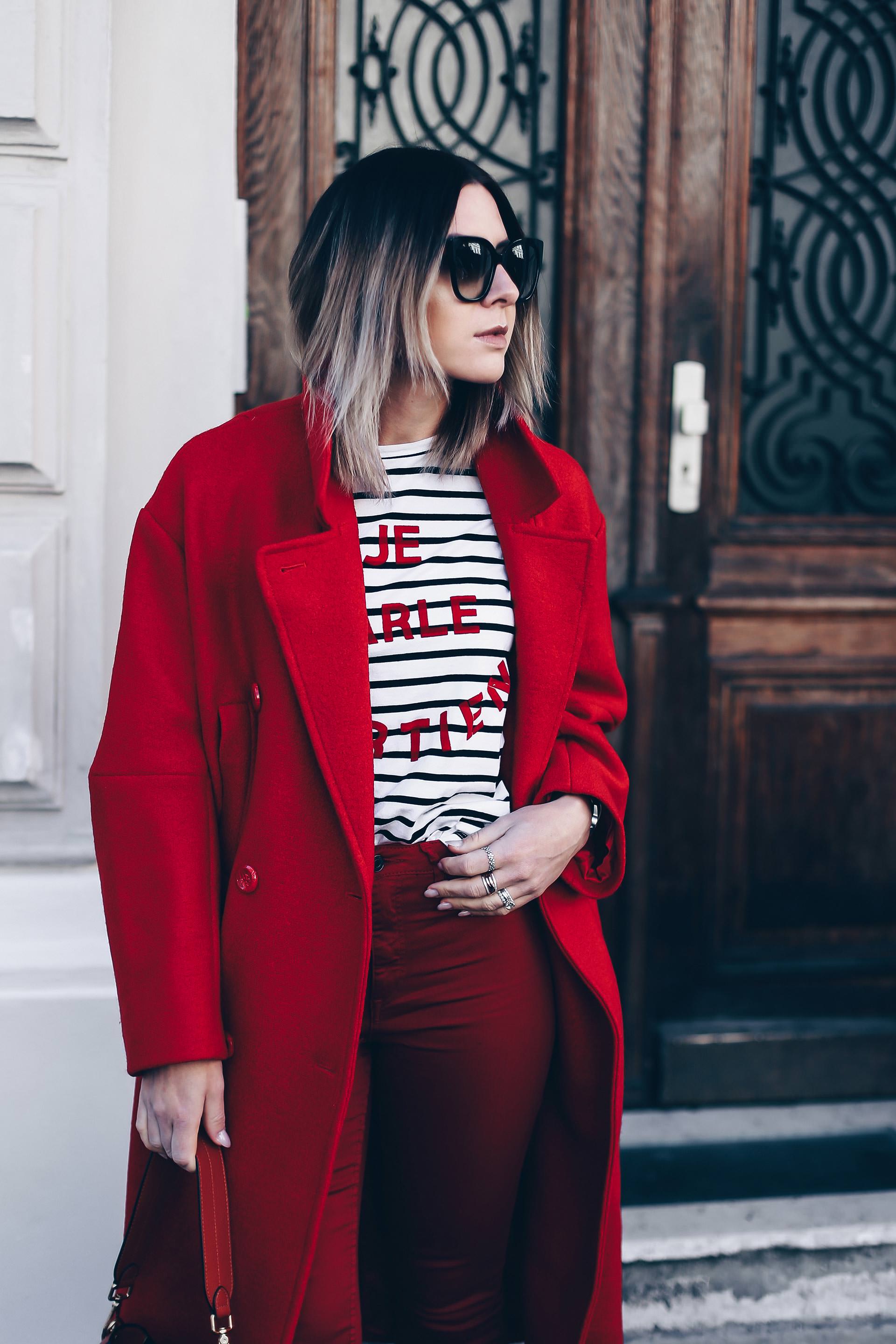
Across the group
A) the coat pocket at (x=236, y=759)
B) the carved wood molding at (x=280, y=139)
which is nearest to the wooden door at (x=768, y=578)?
the carved wood molding at (x=280, y=139)

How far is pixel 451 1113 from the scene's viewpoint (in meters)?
1.30

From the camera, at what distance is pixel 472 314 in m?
1.33

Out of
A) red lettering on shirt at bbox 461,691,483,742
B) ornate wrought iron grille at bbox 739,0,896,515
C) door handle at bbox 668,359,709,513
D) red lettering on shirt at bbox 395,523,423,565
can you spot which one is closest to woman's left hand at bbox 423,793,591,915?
red lettering on shirt at bbox 461,691,483,742

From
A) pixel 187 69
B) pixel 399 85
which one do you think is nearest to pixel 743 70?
pixel 399 85

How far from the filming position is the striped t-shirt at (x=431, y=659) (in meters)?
1.28

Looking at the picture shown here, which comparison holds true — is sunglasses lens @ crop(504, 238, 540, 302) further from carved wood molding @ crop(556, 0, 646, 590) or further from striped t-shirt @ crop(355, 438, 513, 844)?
carved wood molding @ crop(556, 0, 646, 590)

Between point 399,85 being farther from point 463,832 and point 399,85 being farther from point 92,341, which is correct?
point 463,832

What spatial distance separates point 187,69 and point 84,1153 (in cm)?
188

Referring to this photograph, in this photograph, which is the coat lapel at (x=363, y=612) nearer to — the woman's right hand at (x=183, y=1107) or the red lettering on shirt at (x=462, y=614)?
the red lettering on shirt at (x=462, y=614)

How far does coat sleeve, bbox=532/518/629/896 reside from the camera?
138cm

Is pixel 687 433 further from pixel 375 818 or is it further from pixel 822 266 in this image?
pixel 375 818

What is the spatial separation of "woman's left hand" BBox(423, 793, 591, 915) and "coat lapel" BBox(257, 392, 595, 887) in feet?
0.20

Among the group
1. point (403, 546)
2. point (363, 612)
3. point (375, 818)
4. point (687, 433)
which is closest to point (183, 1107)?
point (375, 818)

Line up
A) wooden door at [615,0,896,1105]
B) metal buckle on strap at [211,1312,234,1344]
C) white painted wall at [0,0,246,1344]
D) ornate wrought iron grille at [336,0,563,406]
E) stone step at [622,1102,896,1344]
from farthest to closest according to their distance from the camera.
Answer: wooden door at [615,0,896,1105] → ornate wrought iron grille at [336,0,563,406] → stone step at [622,1102,896,1344] → white painted wall at [0,0,246,1344] → metal buckle on strap at [211,1312,234,1344]
